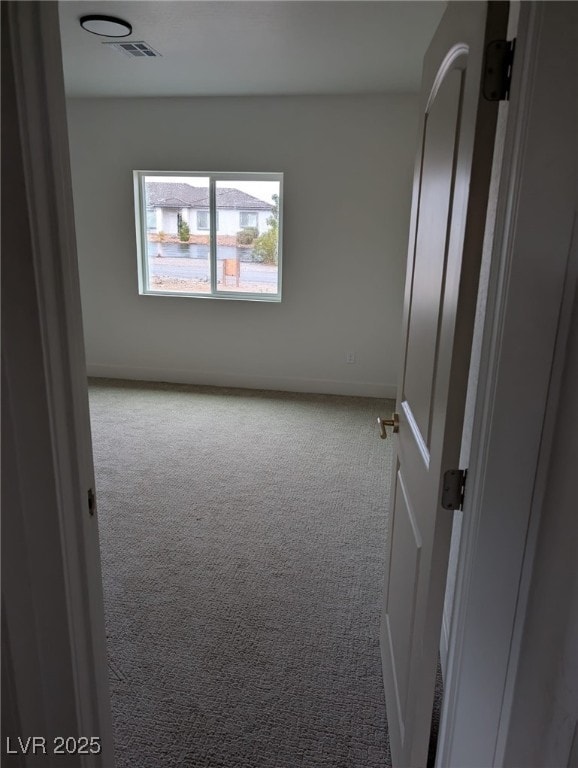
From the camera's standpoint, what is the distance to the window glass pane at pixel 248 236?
492cm

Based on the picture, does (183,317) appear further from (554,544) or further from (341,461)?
(554,544)

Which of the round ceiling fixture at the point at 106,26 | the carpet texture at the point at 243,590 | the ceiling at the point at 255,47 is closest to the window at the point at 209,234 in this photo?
the ceiling at the point at 255,47

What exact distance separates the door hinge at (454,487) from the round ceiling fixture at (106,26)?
3151mm

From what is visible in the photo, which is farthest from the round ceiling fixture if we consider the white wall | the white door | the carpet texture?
the carpet texture

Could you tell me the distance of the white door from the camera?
91cm

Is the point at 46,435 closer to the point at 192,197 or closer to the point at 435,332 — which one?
the point at 435,332

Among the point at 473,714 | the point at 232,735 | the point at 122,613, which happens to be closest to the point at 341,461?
the point at 122,613

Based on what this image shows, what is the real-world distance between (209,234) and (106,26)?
2.25 metres

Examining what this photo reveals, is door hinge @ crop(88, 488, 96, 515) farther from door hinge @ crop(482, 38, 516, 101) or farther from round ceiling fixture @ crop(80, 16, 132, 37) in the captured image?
round ceiling fixture @ crop(80, 16, 132, 37)

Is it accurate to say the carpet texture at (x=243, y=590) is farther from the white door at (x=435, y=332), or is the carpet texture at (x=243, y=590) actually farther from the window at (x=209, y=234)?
the window at (x=209, y=234)

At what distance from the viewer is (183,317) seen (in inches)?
207

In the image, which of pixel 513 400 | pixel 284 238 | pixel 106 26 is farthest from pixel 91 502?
pixel 284 238

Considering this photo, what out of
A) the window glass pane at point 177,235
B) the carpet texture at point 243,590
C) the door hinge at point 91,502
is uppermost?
the window glass pane at point 177,235

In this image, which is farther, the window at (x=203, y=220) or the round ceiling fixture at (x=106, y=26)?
the window at (x=203, y=220)
